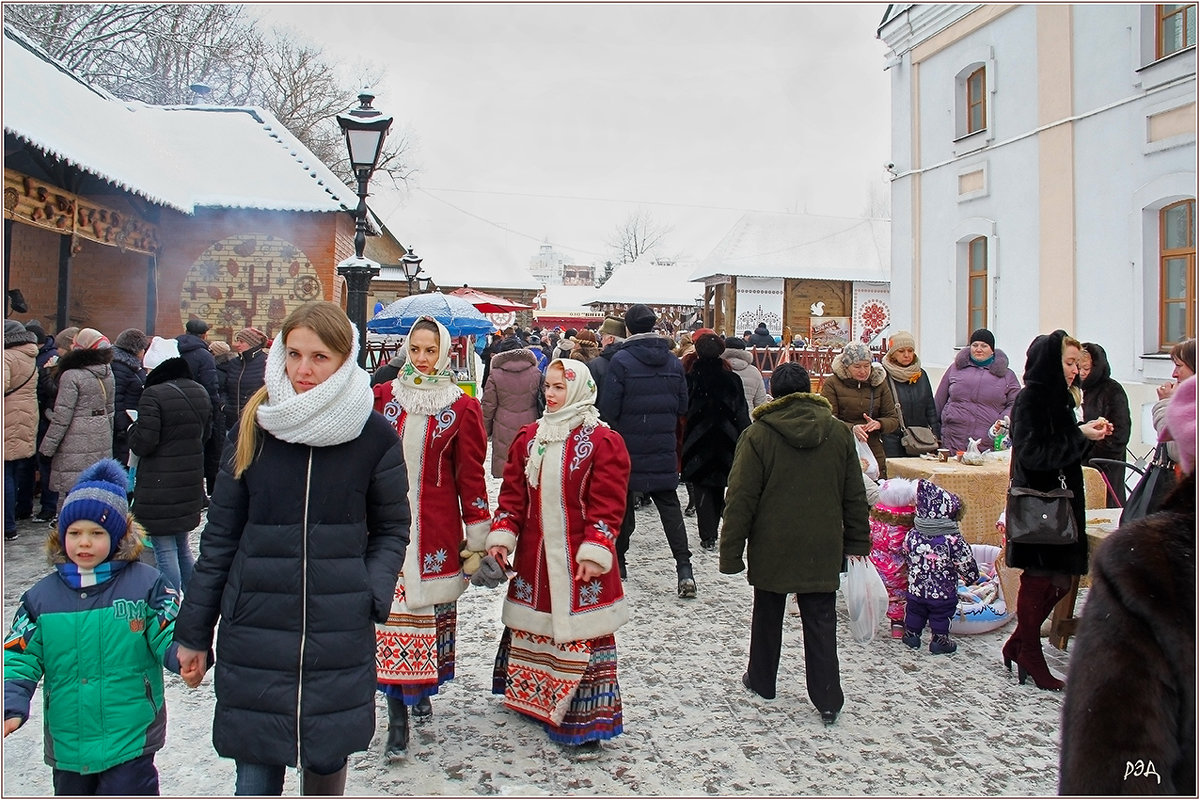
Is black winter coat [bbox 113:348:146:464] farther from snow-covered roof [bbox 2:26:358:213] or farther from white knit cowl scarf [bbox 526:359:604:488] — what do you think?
white knit cowl scarf [bbox 526:359:604:488]

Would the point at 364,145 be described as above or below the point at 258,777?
above

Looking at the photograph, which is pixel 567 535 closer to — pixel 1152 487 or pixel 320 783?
pixel 320 783

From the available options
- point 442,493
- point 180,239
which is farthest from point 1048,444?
point 180,239

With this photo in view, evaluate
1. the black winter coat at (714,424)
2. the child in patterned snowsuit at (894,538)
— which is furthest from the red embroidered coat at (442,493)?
the black winter coat at (714,424)

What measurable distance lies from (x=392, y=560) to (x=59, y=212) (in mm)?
8991

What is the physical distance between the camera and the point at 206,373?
7.65 metres

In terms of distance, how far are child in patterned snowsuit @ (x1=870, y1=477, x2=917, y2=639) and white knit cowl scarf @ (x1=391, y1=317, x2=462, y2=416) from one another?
2955 mm

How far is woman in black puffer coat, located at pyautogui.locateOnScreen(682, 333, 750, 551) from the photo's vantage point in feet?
23.0

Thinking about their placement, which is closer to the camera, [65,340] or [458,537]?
[458,537]

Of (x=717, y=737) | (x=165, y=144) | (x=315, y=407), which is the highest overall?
(x=165, y=144)

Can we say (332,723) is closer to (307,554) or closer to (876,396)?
(307,554)

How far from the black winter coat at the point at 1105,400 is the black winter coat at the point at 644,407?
306 cm

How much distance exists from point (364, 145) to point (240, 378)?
2.66m

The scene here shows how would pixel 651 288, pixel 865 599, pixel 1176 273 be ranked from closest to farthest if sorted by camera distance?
pixel 865 599, pixel 1176 273, pixel 651 288
